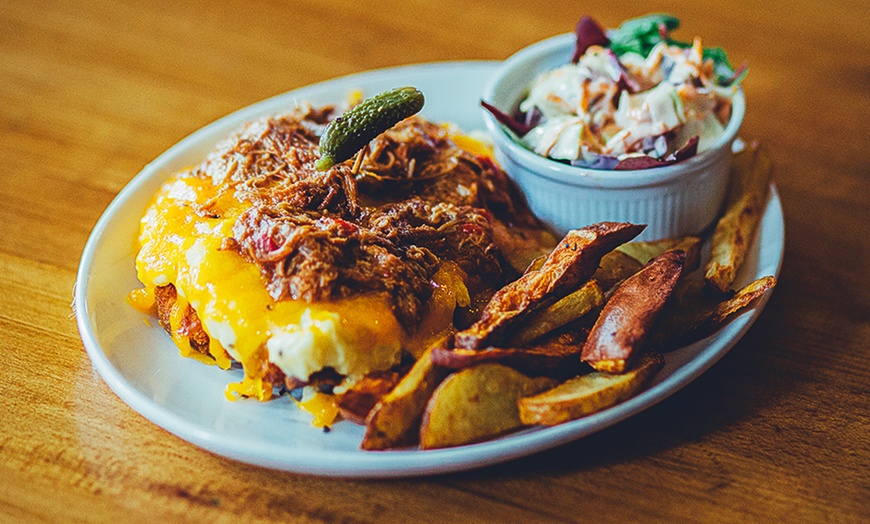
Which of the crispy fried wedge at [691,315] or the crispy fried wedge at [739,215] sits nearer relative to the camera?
the crispy fried wedge at [691,315]

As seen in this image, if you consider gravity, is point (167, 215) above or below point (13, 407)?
above

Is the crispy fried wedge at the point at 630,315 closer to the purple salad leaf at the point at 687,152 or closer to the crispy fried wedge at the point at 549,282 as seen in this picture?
the crispy fried wedge at the point at 549,282

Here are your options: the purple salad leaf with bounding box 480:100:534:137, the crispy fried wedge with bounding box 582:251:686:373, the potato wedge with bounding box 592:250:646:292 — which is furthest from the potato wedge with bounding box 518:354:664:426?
the purple salad leaf with bounding box 480:100:534:137

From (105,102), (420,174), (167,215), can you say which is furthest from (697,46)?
(105,102)

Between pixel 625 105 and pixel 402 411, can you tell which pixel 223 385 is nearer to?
pixel 402 411

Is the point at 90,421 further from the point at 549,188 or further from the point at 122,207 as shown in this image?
the point at 549,188

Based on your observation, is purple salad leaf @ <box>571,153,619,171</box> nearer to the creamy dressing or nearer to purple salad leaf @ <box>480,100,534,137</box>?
the creamy dressing

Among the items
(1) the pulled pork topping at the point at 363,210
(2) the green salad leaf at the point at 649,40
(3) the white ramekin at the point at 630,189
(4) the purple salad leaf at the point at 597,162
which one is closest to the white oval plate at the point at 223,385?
(3) the white ramekin at the point at 630,189
